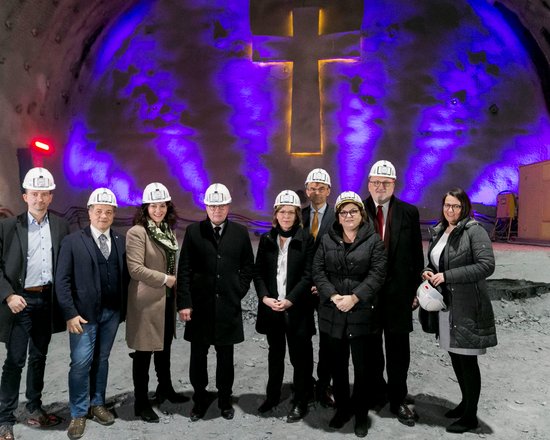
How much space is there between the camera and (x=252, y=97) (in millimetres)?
8836

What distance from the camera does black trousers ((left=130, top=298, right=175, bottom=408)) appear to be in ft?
9.79

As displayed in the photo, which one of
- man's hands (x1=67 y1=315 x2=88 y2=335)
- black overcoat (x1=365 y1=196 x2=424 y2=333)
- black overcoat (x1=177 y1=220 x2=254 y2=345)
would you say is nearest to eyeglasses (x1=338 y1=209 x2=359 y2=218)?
black overcoat (x1=365 y1=196 x2=424 y2=333)

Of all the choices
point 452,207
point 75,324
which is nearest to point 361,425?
point 452,207

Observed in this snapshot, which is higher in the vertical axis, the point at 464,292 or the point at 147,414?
the point at 464,292

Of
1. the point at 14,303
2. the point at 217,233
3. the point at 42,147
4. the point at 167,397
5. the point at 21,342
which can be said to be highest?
the point at 42,147

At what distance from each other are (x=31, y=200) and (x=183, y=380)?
2143mm

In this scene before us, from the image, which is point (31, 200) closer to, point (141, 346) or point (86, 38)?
point (141, 346)

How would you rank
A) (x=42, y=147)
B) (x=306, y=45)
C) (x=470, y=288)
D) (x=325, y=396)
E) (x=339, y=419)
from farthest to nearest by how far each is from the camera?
1. (x=306, y=45)
2. (x=42, y=147)
3. (x=325, y=396)
4. (x=339, y=419)
5. (x=470, y=288)

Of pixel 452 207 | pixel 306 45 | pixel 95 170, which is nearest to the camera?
pixel 452 207

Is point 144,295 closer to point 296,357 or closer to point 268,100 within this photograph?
point 296,357

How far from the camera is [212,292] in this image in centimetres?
303

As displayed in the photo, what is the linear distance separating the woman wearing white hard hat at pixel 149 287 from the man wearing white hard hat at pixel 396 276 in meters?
1.58

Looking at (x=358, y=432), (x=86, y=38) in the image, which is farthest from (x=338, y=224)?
(x=86, y=38)

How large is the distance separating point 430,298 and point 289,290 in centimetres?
99
